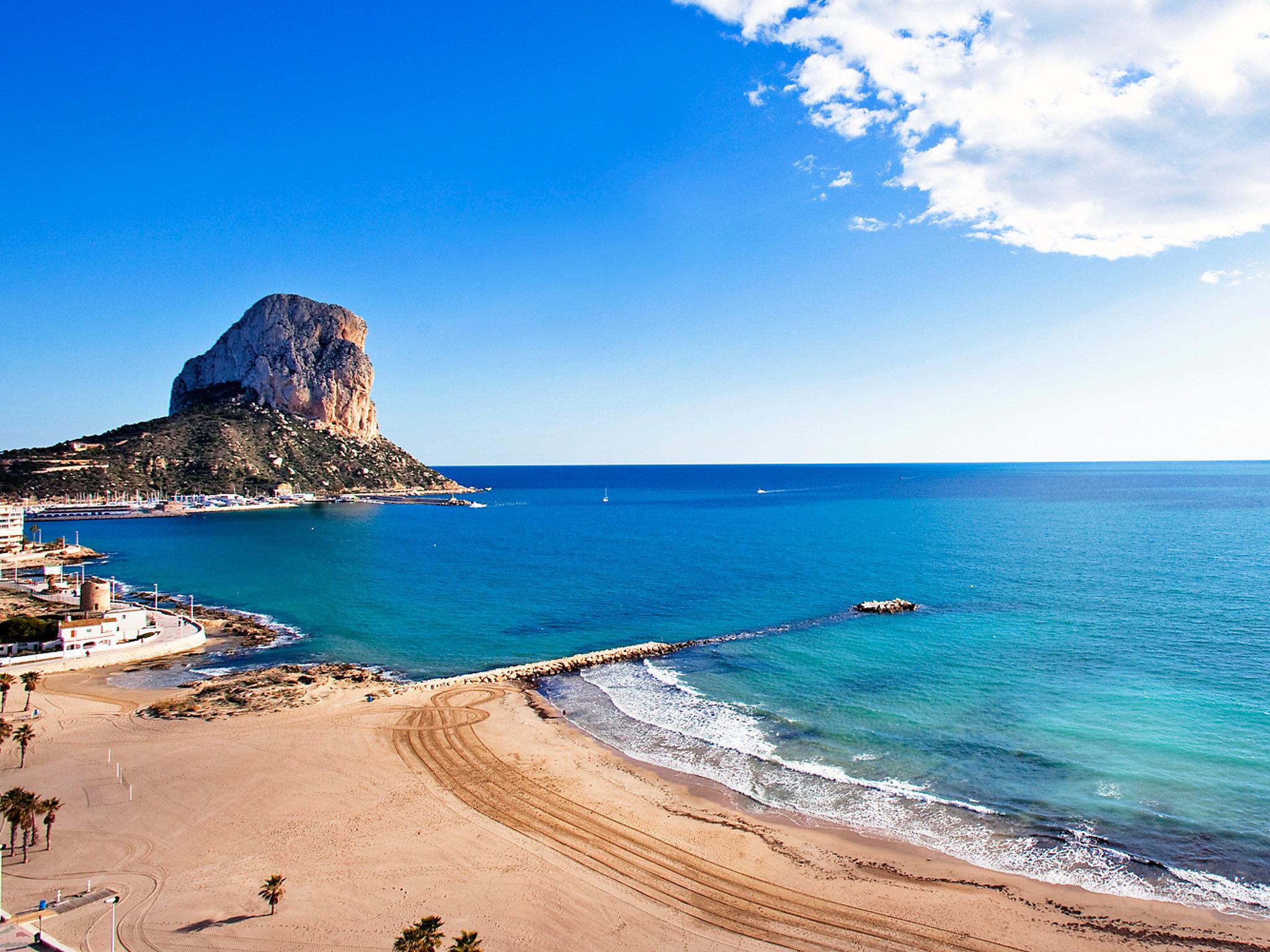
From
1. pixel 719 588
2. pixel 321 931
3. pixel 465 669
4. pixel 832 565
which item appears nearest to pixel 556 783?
pixel 321 931

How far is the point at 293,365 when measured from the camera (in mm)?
185375

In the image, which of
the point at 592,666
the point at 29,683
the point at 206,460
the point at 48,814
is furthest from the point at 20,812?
the point at 206,460

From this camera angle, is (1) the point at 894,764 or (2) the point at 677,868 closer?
(2) the point at 677,868

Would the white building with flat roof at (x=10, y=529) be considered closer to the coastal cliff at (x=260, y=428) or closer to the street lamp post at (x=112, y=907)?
the coastal cliff at (x=260, y=428)

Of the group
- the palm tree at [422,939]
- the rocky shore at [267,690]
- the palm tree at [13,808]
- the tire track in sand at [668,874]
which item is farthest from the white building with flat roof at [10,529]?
the palm tree at [422,939]

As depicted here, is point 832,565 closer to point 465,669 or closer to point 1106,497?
point 465,669

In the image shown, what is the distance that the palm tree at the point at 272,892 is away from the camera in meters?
A: 18.0

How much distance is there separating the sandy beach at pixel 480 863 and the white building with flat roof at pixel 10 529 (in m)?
74.2

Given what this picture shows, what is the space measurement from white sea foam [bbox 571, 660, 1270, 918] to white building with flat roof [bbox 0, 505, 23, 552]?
3479 inches

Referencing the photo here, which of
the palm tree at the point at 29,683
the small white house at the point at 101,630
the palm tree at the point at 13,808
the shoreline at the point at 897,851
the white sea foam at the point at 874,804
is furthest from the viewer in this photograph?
the small white house at the point at 101,630

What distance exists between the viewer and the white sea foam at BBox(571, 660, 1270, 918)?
20.0 m

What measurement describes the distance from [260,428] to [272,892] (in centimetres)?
18467

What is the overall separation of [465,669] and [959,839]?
27795 mm

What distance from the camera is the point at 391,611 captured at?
56.4 metres
